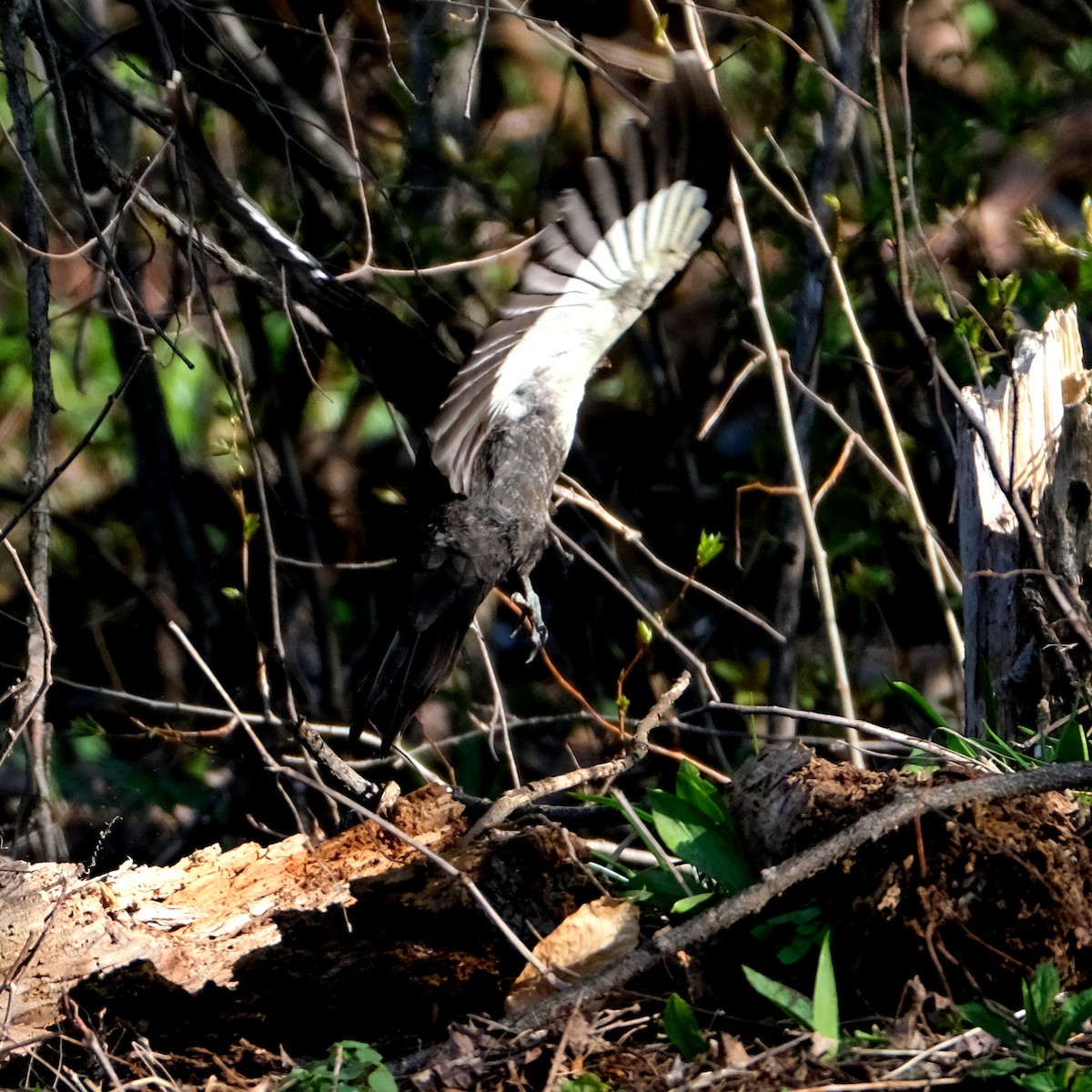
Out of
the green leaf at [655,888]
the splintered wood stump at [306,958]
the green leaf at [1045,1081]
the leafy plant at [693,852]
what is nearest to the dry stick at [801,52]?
the leafy plant at [693,852]

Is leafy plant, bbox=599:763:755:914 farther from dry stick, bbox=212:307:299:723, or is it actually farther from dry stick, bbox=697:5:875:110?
dry stick, bbox=697:5:875:110

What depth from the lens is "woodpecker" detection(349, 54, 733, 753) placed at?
340 cm

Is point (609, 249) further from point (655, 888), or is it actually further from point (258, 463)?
point (655, 888)

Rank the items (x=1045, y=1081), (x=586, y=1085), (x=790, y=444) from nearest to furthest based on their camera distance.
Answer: (x=1045, y=1081) → (x=586, y=1085) → (x=790, y=444)

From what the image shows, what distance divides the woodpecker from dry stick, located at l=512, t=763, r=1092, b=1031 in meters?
1.66

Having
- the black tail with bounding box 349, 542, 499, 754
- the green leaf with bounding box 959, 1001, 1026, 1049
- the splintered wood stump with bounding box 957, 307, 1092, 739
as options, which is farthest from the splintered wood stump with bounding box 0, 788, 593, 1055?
the black tail with bounding box 349, 542, 499, 754

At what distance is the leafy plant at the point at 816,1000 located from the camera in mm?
1882

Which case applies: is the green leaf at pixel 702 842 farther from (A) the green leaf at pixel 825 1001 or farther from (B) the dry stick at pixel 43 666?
(B) the dry stick at pixel 43 666

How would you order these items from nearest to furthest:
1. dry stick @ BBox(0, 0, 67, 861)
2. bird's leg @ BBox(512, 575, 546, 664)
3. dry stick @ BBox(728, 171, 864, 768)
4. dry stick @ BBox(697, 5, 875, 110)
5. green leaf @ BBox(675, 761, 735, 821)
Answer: green leaf @ BBox(675, 761, 735, 821) → dry stick @ BBox(0, 0, 67, 861) → dry stick @ BBox(697, 5, 875, 110) → dry stick @ BBox(728, 171, 864, 768) → bird's leg @ BBox(512, 575, 546, 664)

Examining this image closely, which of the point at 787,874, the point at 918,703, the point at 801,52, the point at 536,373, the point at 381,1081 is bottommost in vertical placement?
the point at 381,1081

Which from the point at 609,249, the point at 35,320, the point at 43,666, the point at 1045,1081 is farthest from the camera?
the point at 609,249

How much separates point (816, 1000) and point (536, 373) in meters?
2.12

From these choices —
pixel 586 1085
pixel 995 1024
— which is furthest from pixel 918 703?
pixel 586 1085

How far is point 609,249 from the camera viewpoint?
3428 mm
